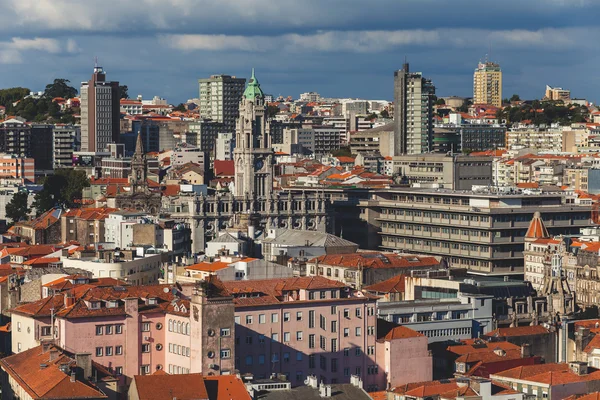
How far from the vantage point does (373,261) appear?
106688 mm

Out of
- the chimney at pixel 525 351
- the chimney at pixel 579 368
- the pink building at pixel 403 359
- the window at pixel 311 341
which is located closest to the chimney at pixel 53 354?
the window at pixel 311 341

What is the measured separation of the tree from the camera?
17325 centimetres

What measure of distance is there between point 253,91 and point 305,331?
8412 cm

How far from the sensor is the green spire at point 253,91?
16250 cm

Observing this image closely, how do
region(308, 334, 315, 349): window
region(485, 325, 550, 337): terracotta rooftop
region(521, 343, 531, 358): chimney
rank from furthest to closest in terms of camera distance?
region(485, 325, 550, 337): terracotta rooftop, region(521, 343, 531, 358): chimney, region(308, 334, 315, 349): window

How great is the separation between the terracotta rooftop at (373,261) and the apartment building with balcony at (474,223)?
19.7m

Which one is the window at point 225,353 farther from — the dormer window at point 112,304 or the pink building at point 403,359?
the pink building at point 403,359

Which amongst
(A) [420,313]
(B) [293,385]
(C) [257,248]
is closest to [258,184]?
(C) [257,248]

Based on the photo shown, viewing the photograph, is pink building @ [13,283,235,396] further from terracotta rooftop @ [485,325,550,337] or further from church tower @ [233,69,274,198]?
church tower @ [233,69,274,198]

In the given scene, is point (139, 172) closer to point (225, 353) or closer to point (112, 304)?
point (112, 304)

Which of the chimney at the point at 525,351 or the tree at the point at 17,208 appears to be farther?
the tree at the point at 17,208

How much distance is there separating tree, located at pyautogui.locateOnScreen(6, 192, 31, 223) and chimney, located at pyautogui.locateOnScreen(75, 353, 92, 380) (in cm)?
10422

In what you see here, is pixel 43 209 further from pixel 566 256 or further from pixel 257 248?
pixel 566 256

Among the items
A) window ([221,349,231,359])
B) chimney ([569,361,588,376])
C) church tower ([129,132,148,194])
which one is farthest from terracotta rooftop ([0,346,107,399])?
church tower ([129,132,148,194])
